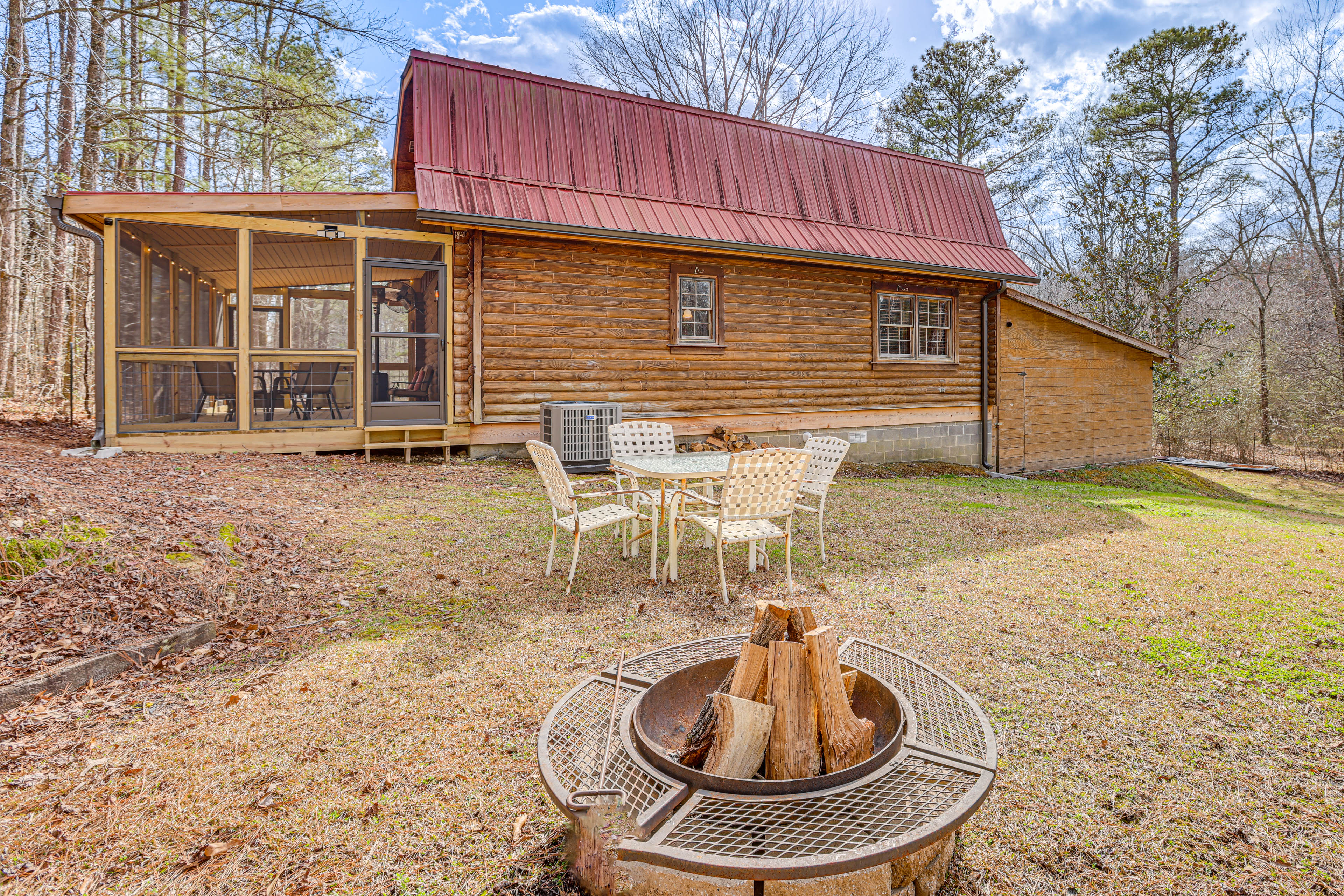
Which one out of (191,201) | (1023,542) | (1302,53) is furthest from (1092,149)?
(191,201)

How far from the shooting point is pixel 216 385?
820cm

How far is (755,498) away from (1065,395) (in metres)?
12.4

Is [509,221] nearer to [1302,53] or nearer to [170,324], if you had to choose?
[170,324]

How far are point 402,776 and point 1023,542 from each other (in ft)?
19.0

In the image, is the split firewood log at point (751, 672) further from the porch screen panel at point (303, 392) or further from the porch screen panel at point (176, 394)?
the porch screen panel at point (176, 394)

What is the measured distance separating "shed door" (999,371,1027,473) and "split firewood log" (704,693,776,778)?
519 inches

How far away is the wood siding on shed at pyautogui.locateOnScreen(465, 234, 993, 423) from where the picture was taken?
9031 millimetres

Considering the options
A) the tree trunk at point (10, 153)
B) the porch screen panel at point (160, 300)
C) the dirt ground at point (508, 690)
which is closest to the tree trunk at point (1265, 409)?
the dirt ground at point (508, 690)

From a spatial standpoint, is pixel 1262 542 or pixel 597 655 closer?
pixel 597 655

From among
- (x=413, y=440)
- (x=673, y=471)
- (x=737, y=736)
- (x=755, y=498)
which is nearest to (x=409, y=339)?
(x=413, y=440)

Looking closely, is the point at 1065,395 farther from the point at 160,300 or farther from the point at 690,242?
the point at 160,300

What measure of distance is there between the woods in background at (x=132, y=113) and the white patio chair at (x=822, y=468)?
9432 mm

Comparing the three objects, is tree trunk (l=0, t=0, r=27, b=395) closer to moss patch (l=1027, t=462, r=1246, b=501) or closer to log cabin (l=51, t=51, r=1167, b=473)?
log cabin (l=51, t=51, r=1167, b=473)

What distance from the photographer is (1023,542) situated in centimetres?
625
